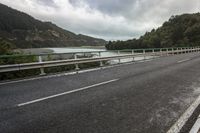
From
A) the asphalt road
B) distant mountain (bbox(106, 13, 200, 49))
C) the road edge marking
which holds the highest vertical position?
distant mountain (bbox(106, 13, 200, 49))

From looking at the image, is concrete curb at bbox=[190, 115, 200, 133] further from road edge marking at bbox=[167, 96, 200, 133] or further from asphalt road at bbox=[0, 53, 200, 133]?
asphalt road at bbox=[0, 53, 200, 133]

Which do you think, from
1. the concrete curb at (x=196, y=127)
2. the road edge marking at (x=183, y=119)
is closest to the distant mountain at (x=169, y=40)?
the road edge marking at (x=183, y=119)

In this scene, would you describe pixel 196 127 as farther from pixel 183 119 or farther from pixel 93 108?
pixel 93 108

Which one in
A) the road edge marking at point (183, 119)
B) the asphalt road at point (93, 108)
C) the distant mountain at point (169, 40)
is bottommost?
the road edge marking at point (183, 119)

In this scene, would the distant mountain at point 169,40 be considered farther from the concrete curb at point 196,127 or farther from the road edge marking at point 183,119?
the concrete curb at point 196,127

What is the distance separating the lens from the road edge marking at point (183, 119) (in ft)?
12.4

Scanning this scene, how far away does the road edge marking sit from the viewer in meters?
3.78

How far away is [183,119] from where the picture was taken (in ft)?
14.0

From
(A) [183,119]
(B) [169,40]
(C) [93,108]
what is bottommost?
(A) [183,119]

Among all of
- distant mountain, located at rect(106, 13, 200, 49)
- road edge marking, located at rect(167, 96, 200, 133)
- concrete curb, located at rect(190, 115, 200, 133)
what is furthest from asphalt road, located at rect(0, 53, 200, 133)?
distant mountain, located at rect(106, 13, 200, 49)

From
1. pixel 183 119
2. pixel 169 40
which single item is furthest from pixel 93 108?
pixel 169 40

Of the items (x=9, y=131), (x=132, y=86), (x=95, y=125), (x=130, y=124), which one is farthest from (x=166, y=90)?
(x=9, y=131)

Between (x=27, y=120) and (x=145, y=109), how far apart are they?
9.10 feet

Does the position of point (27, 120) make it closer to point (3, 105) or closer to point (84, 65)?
point (3, 105)
